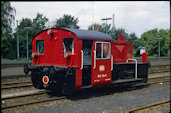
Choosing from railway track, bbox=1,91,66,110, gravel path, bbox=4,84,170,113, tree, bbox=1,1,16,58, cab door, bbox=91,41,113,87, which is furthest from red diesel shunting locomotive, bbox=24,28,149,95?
tree, bbox=1,1,16,58

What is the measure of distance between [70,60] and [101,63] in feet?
5.00

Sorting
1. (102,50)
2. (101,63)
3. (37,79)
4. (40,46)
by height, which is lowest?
(37,79)

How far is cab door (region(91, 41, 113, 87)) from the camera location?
8.01 m

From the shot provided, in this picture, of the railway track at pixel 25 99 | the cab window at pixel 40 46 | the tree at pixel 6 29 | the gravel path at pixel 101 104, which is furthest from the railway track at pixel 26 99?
the tree at pixel 6 29

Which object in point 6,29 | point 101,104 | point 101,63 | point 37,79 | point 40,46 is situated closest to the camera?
point 101,104

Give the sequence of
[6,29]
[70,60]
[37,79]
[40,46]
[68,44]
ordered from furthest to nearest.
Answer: [6,29], [40,46], [37,79], [68,44], [70,60]

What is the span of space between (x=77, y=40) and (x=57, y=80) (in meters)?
1.86

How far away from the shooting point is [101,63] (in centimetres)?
833

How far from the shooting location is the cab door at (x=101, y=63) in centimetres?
801

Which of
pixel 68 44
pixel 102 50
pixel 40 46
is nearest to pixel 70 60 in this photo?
pixel 68 44

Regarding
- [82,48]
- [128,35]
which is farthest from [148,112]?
[128,35]

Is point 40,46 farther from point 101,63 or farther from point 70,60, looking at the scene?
point 101,63

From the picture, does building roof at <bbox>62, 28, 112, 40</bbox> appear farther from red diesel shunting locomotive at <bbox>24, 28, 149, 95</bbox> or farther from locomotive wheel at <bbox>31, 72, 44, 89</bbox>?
locomotive wheel at <bbox>31, 72, 44, 89</bbox>

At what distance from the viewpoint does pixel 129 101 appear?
784cm
